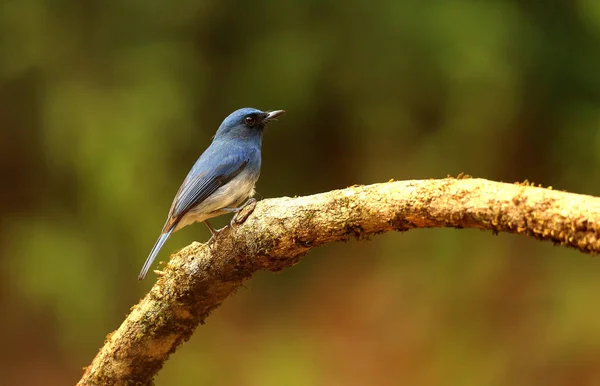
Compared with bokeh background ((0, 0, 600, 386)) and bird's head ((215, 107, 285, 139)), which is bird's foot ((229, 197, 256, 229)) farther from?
bokeh background ((0, 0, 600, 386))

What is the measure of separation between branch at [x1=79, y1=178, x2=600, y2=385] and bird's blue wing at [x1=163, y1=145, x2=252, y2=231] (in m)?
0.41

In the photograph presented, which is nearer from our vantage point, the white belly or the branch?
the branch

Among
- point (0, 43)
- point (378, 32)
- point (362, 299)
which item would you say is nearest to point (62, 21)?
point (0, 43)

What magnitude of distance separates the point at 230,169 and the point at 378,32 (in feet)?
8.13

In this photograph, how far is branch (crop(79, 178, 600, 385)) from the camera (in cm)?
204

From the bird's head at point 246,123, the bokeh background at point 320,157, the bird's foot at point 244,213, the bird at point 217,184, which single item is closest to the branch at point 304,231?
the bird's foot at point 244,213

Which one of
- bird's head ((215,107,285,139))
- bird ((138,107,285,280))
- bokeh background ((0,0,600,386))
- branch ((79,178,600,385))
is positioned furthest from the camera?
bokeh background ((0,0,600,386))

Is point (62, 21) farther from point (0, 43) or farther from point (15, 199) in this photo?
point (15, 199)

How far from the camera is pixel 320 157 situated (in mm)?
5934

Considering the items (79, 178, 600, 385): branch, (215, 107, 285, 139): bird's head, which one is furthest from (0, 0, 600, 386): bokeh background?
(79, 178, 600, 385): branch

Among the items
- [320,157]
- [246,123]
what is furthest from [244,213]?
[320,157]

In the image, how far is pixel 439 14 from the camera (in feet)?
17.5

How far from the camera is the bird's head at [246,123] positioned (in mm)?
3854

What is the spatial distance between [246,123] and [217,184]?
0.52 meters
